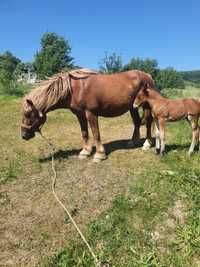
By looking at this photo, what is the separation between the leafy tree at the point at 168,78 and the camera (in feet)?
163

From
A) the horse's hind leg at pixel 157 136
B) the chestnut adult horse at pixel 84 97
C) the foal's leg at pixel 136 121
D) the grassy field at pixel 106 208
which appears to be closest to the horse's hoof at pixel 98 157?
the chestnut adult horse at pixel 84 97

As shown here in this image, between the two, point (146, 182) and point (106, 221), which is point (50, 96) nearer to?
point (146, 182)

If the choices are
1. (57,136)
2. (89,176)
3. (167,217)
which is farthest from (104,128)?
(167,217)

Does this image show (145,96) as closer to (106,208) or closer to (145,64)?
(106,208)

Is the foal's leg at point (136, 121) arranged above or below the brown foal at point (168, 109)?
below

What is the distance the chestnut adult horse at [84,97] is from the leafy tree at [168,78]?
4317 cm

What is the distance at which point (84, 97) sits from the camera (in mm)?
6625

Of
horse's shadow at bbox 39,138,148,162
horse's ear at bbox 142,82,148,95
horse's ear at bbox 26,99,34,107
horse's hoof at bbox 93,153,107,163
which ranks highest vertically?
horse's ear at bbox 142,82,148,95

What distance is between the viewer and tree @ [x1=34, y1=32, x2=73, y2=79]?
36688 millimetres

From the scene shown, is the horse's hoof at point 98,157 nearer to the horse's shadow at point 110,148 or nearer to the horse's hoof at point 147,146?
the horse's shadow at point 110,148

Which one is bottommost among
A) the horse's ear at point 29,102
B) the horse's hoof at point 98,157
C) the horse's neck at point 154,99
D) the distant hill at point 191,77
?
the distant hill at point 191,77

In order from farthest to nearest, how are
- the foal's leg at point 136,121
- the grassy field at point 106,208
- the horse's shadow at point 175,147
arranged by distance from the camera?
the foal's leg at point 136,121 → the horse's shadow at point 175,147 → the grassy field at point 106,208

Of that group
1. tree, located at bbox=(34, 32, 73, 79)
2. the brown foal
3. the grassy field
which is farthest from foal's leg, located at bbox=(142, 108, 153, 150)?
tree, located at bbox=(34, 32, 73, 79)

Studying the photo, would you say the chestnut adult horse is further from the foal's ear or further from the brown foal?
the brown foal
